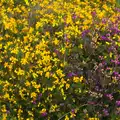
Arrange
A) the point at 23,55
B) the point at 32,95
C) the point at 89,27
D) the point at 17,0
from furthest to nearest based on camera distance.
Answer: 1. the point at 17,0
2. the point at 89,27
3. the point at 23,55
4. the point at 32,95

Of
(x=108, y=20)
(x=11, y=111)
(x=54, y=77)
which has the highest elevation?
(x=108, y=20)

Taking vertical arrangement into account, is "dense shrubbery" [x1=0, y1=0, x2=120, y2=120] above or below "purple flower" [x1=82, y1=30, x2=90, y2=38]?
below

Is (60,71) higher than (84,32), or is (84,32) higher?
(84,32)

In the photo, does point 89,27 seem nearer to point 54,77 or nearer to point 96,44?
point 96,44

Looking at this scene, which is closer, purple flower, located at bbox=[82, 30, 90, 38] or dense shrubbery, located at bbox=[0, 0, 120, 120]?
dense shrubbery, located at bbox=[0, 0, 120, 120]

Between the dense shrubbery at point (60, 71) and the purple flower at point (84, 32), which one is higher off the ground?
the purple flower at point (84, 32)

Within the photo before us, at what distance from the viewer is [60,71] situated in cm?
521

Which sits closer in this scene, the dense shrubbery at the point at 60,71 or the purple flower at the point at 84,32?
the dense shrubbery at the point at 60,71

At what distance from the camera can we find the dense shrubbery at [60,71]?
517 cm

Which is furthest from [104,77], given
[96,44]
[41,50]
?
[41,50]

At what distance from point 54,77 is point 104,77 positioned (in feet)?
2.22

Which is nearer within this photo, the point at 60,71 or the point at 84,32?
the point at 60,71

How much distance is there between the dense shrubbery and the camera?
5.17 m

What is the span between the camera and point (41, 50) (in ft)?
18.6
